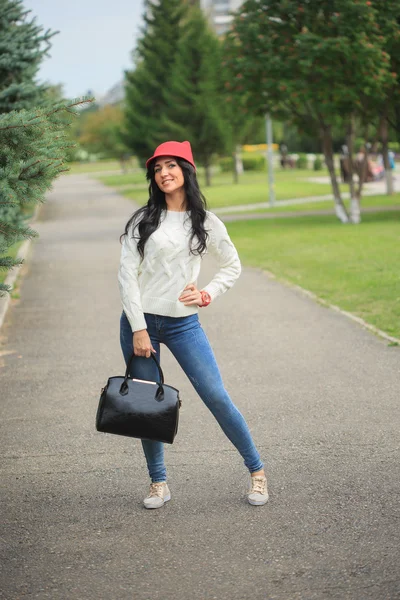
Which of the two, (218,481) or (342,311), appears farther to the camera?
(342,311)

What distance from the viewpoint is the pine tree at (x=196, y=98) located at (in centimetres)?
4816

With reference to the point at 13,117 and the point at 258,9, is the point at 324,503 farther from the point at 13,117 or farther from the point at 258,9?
the point at 258,9

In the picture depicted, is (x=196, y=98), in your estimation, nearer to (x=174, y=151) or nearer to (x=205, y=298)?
(x=174, y=151)

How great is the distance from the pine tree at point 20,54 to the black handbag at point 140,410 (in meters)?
8.29

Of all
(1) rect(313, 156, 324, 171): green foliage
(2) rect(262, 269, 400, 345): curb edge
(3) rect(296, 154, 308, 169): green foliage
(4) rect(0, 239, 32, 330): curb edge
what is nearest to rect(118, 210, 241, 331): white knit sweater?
(4) rect(0, 239, 32, 330): curb edge

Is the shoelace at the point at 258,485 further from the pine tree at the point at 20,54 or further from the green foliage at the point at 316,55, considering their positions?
the green foliage at the point at 316,55

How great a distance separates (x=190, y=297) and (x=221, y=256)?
37 centimetres

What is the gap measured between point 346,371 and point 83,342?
10.4 ft

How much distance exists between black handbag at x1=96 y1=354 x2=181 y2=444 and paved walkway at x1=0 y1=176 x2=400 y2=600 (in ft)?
1.52

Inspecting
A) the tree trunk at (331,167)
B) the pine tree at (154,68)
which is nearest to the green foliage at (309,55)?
the tree trunk at (331,167)

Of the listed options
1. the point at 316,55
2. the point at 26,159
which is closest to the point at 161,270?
the point at 26,159

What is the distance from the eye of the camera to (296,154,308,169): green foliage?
67750 mm

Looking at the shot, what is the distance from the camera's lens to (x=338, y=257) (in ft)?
54.0

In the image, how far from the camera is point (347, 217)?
24.2 metres
